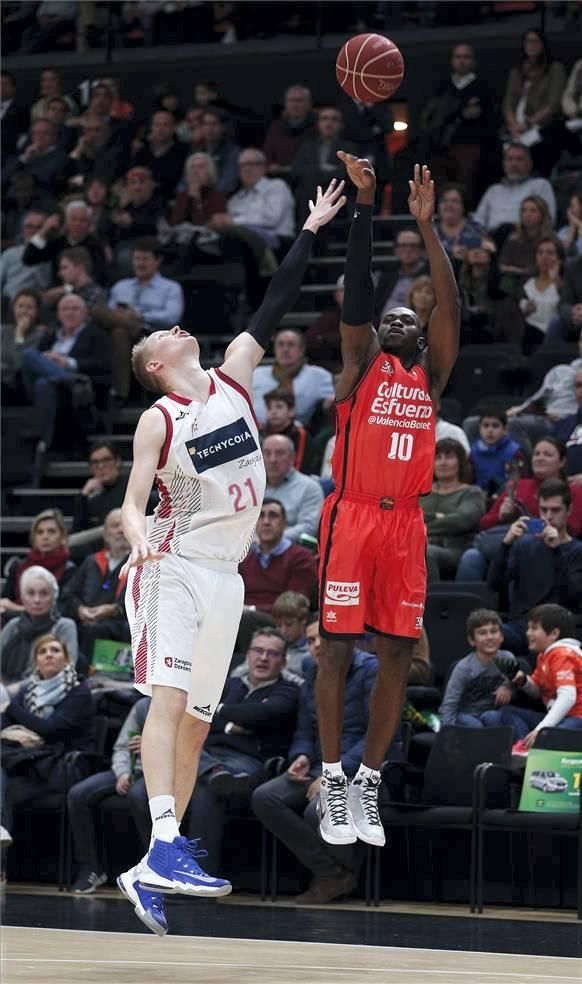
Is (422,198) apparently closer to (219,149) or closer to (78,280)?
(78,280)

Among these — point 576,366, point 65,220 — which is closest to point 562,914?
point 576,366

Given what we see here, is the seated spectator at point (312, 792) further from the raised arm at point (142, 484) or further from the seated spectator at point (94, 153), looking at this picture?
the seated spectator at point (94, 153)

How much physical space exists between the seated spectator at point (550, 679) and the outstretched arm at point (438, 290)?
2.87 meters

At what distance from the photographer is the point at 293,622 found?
35.3ft

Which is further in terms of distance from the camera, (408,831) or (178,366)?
(408,831)

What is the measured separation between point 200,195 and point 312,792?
7.64 metres

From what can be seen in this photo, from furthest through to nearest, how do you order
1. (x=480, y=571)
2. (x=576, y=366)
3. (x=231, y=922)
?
(x=576, y=366) < (x=480, y=571) < (x=231, y=922)

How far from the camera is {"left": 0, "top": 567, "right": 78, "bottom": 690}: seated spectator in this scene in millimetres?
11391

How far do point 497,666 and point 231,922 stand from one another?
2.33 metres

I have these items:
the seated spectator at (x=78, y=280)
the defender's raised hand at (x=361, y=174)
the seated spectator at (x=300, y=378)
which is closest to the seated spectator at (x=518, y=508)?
the seated spectator at (x=300, y=378)

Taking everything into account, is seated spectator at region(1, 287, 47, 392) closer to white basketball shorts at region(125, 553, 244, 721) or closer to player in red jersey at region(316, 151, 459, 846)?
player in red jersey at region(316, 151, 459, 846)

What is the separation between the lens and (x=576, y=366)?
12.3 m

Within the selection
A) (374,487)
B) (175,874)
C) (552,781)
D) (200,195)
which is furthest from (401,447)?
(200,195)

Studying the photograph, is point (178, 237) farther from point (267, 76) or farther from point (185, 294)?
point (267, 76)
